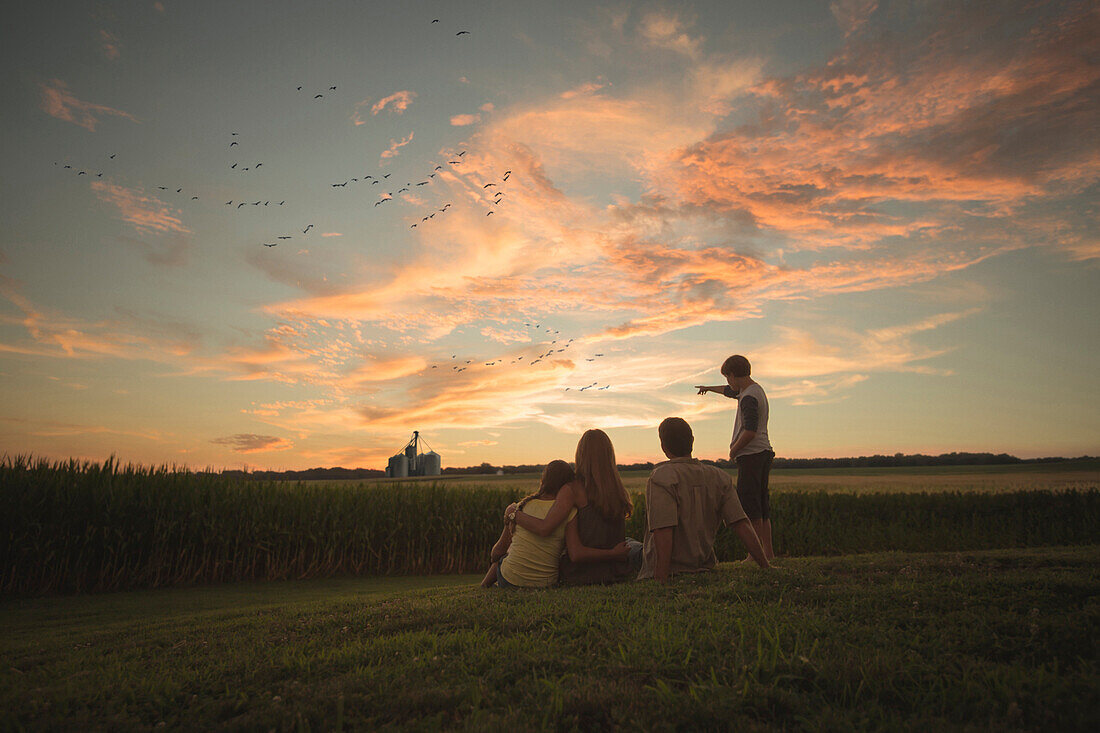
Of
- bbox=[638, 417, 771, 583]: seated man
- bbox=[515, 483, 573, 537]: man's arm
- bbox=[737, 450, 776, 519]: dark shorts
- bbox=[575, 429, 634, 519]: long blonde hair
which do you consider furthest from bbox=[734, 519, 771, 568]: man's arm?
bbox=[515, 483, 573, 537]: man's arm

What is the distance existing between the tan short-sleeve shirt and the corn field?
7.61 meters

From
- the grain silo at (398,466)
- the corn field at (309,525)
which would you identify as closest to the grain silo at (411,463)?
the grain silo at (398,466)

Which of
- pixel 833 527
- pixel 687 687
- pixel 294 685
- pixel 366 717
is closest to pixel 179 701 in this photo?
pixel 294 685

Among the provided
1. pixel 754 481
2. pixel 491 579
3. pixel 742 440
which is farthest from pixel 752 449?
pixel 491 579

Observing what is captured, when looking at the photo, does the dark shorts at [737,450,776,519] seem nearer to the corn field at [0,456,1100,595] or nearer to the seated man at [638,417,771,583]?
the seated man at [638,417,771,583]

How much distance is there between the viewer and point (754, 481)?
7.62 m

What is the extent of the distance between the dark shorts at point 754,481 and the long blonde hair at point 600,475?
1905 millimetres

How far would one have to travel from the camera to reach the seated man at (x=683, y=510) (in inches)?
243

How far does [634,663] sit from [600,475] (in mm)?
2911

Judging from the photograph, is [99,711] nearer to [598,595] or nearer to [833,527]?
[598,595]

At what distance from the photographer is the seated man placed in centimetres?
618

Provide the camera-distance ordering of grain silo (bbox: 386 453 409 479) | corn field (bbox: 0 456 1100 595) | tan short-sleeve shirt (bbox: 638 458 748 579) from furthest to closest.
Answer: grain silo (bbox: 386 453 409 479) < corn field (bbox: 0 456 1100 595) < tan short-sleeve shirt (bbox: 638 458 748 579)

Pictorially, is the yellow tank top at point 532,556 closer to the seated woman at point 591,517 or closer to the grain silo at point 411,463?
the seated woman at point 591,517

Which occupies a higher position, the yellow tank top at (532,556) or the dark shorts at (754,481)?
the dark shorts at (754,481)
